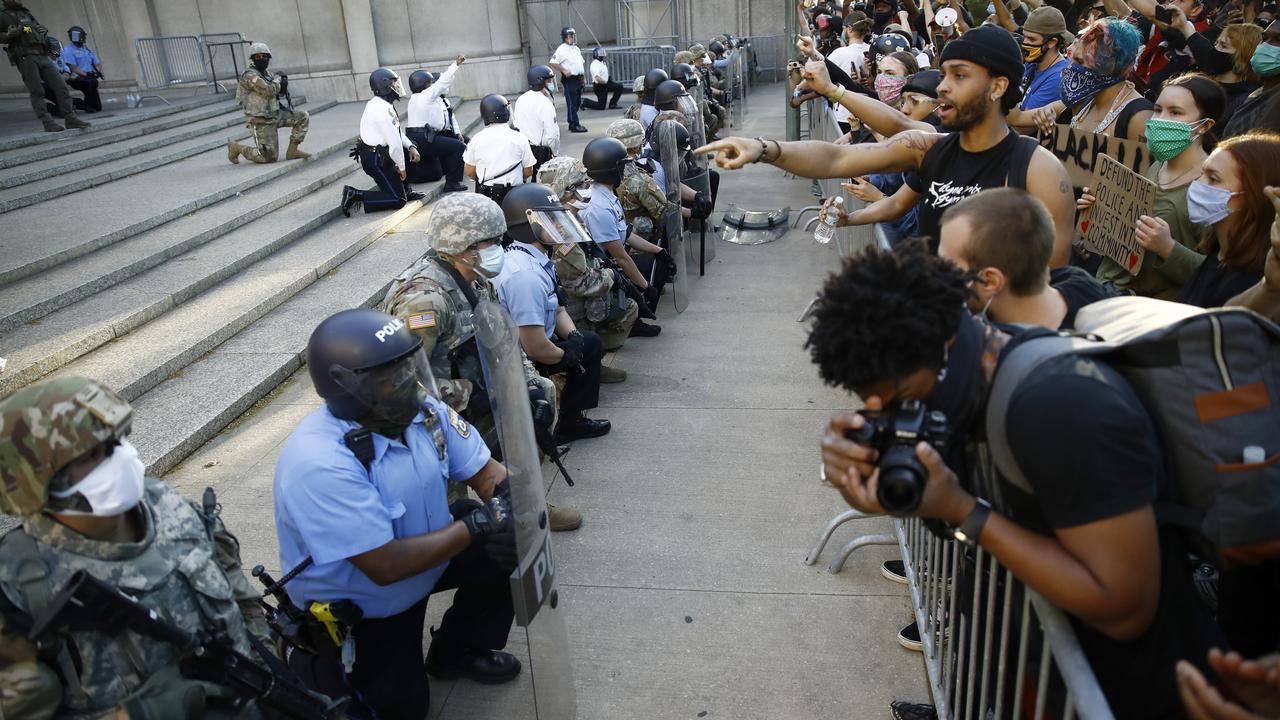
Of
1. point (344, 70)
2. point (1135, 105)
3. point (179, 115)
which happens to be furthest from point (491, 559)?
point (344, 70)

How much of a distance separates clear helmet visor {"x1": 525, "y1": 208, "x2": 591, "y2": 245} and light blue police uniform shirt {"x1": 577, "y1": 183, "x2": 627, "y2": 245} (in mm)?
1044

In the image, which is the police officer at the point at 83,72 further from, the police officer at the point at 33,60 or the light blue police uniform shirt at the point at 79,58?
the police officer at the point at 33,60

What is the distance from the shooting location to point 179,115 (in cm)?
1428

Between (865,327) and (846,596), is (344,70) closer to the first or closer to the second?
(846,596)

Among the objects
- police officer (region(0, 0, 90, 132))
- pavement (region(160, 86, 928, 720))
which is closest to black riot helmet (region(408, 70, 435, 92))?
police officer (region(0, 0, 90, 132))

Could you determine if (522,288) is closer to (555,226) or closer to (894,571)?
(555,226)

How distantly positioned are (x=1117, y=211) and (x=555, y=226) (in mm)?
3050

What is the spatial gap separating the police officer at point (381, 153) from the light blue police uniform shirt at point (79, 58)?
8.45 metres

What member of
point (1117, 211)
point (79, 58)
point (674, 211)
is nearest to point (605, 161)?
point (674, 211)

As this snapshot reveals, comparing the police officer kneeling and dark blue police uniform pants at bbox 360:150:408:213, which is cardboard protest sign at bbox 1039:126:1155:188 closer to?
the police officer kneeling

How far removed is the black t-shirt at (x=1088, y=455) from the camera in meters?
1.65

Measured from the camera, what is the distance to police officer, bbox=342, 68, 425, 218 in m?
10.3

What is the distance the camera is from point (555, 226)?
531 centimetres

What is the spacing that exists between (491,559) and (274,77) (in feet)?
35.2
